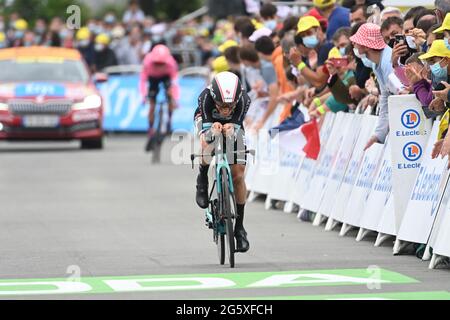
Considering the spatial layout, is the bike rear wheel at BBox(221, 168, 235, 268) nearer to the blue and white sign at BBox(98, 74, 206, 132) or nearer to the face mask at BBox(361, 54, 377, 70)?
the face mask at BBox(361, 54, 377, 70)

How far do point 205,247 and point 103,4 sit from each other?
60.9 metres

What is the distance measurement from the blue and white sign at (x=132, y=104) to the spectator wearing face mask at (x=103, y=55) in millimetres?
3215

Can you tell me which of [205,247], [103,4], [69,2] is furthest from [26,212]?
[103,4]

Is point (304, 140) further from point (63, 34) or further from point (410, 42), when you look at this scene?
point (63, 34)

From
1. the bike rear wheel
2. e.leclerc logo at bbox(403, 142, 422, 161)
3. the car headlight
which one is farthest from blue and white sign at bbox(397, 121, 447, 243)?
the car headlight

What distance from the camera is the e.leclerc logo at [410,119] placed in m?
12.5

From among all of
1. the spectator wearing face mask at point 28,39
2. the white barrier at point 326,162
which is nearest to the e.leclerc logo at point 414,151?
the white barrier at point 326,162

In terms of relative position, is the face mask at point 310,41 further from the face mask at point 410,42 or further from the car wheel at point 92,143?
the car wheel at point 92,143

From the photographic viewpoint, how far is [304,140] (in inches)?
632

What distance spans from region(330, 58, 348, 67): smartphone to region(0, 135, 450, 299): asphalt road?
1.74 m

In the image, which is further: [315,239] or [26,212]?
[26,212]

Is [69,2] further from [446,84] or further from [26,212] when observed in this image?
[446,84]

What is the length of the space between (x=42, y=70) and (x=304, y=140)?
13630mm

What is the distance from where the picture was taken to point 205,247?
1321 cm
